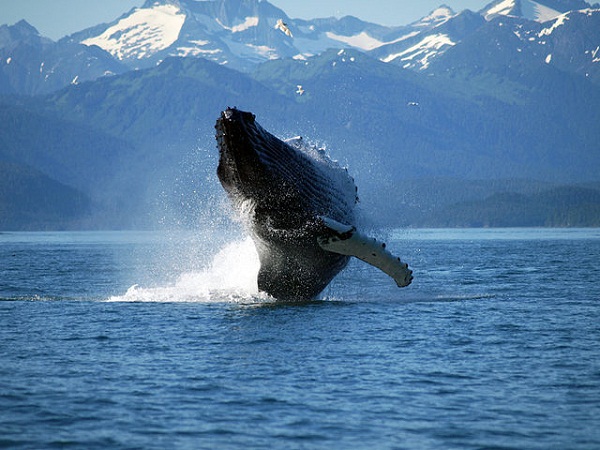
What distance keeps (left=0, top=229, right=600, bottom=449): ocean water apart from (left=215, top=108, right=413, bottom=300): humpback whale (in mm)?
1175

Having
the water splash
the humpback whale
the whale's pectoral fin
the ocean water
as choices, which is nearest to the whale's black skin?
the humpback whale

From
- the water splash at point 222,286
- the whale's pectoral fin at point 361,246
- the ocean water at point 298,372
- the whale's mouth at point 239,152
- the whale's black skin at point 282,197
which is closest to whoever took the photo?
the ocean water at point 298,372

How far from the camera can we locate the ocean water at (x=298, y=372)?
1112 centimetres

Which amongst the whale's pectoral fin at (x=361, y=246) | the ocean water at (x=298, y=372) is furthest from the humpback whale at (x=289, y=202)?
the ocean water at (x=298, y=372)

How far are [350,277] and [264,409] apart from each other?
79.5 feet

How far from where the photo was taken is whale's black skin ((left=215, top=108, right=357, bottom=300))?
18.0 m

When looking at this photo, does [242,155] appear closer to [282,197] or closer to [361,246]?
[282,197]

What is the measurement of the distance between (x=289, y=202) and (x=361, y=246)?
165cm

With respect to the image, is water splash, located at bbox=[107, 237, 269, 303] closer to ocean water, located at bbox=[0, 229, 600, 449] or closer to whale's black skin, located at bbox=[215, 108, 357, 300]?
ocean water, located at bbox=[0, 229, 600, 449]

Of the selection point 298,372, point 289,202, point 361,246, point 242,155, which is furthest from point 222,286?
point 298,372

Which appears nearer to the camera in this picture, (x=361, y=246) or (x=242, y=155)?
(x=242, y=155)

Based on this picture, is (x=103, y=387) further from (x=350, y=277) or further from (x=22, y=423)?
(x=350, y=277)

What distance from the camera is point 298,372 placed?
46.8 ft

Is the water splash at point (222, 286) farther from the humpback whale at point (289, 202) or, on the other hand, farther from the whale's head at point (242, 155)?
the whale's head at point (242, 155)
